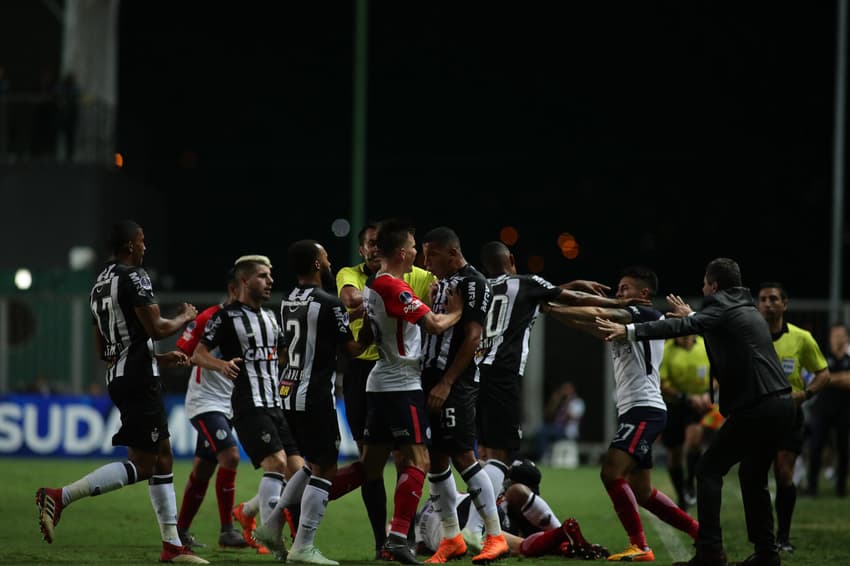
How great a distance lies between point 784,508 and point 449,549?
3406mm


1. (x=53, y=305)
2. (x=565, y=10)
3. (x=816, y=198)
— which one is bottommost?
(x=53, y=305)

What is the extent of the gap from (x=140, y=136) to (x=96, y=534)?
97.8ft

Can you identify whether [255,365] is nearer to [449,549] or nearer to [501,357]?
[501,357]

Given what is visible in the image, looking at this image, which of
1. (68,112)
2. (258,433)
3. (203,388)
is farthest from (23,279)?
(258,433)

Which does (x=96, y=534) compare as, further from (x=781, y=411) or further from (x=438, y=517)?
(x=781, y=411)

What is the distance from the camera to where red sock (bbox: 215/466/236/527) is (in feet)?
37.2

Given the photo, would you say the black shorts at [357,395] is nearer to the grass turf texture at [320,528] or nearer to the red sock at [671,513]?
the grass turf texture at [320,528]

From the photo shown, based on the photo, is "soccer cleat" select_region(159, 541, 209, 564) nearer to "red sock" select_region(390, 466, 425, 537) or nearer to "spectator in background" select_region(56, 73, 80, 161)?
"red sock" select_region(390, 466, 425, 537)

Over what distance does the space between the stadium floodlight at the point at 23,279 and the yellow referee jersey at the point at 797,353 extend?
1763 centimetres

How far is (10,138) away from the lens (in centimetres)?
2662

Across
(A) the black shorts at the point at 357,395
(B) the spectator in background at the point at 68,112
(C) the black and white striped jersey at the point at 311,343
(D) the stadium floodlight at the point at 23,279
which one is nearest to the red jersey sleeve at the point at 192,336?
(A) the black shorts at the point at 357,395

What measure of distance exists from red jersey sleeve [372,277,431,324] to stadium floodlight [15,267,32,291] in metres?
18.2

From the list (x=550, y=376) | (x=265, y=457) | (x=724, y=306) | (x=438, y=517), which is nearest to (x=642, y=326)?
(x=724, y=306)

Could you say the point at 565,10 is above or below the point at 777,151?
above
